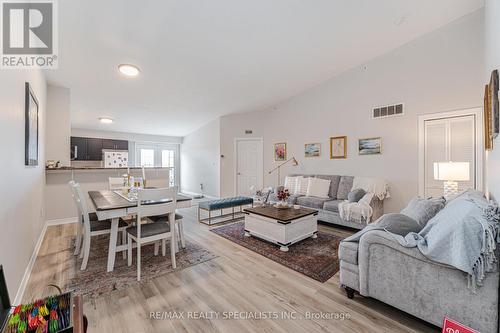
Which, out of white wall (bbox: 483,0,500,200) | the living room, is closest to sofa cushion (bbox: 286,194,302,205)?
the living room

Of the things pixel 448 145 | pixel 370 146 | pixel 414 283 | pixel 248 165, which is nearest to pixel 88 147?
pixel 248 165

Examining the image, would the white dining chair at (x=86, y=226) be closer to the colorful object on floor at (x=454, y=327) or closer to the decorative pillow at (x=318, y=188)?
the colorful object on floor at (x=454, y=327)

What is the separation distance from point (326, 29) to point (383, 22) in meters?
0.86

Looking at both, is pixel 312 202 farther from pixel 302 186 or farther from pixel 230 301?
pixel 230 301

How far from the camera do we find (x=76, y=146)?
6.07 metres

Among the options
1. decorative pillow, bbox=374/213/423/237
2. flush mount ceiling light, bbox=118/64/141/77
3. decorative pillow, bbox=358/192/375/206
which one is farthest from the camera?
decorative pillow, bbox=358/192/375/206

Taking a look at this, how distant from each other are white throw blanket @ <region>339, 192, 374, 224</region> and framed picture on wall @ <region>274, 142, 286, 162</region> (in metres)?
2.59

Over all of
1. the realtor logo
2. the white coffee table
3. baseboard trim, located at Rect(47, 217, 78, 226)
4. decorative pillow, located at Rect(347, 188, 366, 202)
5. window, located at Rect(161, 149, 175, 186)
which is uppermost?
the realtor logo

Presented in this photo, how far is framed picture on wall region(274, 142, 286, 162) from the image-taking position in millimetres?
6066

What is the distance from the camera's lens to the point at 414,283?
158cm

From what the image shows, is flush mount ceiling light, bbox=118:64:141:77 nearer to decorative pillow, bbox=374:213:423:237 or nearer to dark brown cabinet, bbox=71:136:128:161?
dark brown cabinet, bbox=71:136:128:161

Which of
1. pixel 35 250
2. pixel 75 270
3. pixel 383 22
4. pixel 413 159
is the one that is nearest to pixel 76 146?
pixel 35 250

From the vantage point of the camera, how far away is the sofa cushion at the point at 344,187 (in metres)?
4.52

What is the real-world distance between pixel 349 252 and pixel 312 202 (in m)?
2.42
